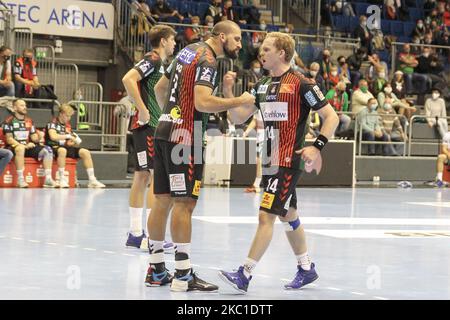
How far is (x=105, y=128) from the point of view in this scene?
815 inches

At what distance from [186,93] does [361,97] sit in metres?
16.6

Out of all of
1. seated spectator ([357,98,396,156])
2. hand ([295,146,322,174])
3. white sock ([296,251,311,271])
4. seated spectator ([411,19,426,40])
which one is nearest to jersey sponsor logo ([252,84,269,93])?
hand ([295,146,322,174])

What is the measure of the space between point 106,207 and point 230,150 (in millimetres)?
5871

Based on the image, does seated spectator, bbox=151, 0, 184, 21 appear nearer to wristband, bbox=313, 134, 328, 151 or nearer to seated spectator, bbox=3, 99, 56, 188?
seated spectator, bbox=3, 99, 56, 188

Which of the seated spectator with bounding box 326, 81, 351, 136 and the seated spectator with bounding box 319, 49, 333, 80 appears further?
the seated spectator with bounding box 319, 49, 333, 80

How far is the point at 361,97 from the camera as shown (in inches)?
925

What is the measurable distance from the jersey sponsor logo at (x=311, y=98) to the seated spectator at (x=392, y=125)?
16.0m

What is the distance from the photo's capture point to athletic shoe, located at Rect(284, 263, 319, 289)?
747 centimetres

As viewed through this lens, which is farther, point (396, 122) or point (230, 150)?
point (396, 122)

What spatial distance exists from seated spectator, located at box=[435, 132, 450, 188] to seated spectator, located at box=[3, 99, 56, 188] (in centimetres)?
938

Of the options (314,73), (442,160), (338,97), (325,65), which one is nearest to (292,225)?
(442,160)

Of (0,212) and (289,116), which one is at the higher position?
(289,116)
